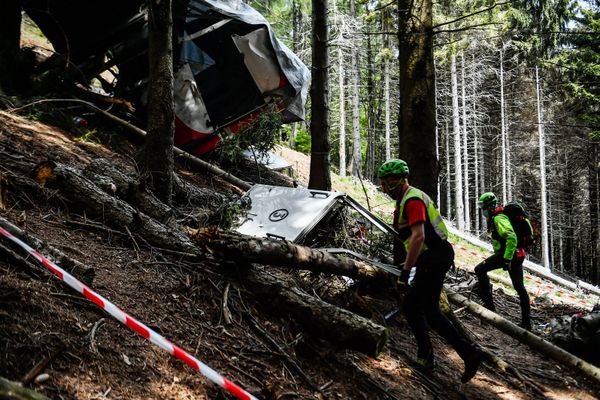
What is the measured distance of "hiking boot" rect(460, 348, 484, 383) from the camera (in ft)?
14.0

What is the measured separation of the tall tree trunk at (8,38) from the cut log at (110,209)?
14.1 feet

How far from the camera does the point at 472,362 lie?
4.29 m

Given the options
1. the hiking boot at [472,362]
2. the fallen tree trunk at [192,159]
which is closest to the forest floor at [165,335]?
the hiking boot at [472,362]

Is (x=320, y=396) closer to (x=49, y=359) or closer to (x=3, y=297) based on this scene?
(x=49, y=359)

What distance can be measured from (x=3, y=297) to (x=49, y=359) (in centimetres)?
61

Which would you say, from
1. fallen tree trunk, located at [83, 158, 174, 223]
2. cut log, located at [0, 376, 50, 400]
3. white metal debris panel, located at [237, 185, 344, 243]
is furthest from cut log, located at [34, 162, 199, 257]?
cut log, located at [0, 376, 50, 400]

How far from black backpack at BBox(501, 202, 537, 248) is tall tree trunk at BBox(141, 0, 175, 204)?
5.30 m

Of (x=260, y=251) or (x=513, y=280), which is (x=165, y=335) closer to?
(x=260, y=251)

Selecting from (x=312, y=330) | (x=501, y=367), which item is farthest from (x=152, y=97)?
(x=501, y=367)

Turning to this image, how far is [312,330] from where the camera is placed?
3.98 meters

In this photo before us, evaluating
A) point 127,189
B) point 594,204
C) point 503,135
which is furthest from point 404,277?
point 594,204

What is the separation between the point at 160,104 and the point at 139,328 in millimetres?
3556

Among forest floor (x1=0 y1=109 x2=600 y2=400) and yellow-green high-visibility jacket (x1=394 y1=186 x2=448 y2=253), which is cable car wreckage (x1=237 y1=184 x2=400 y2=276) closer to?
forest floor (x1=0 y1=109 x2=600 y2=400)

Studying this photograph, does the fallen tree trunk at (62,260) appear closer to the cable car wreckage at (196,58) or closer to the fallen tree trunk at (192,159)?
the fallen tree trunk at (192,159)
